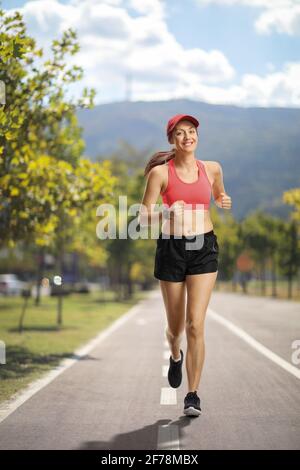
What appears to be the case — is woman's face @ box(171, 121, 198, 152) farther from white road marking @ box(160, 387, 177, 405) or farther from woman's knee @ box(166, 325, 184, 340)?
white road marking @ box(160, 387, 177, 405)

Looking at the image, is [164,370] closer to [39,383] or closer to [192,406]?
[39,383]

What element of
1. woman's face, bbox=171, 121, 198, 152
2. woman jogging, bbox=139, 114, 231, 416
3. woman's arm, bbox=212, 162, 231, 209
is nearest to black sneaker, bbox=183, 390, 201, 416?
woman jogging, bbox=139, 114, 231, 416

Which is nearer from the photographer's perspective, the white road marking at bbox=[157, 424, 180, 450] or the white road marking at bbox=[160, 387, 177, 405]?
the white road marking at bbox=[157, 424, 180, 450]

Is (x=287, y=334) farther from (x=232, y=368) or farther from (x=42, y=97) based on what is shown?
(x=42, y=97)

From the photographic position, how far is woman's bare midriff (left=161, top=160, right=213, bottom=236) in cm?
622

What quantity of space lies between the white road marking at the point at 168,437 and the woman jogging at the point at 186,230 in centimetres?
45

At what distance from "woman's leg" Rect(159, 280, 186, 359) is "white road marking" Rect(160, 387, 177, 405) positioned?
24.7 inches

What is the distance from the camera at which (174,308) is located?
21.1 feet

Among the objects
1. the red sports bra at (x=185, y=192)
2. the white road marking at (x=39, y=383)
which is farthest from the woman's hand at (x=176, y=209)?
the white road marking at (x=39, y=383)

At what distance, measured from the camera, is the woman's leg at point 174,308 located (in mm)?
6336

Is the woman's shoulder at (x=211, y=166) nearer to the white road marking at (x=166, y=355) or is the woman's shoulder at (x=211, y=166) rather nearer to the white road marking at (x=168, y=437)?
the white road marking at (x=168, y=437)

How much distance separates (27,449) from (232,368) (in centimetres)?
518

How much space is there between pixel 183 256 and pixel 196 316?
1.75 feet

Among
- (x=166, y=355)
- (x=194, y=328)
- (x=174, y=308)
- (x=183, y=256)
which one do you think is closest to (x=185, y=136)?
(x=183, y=256)
